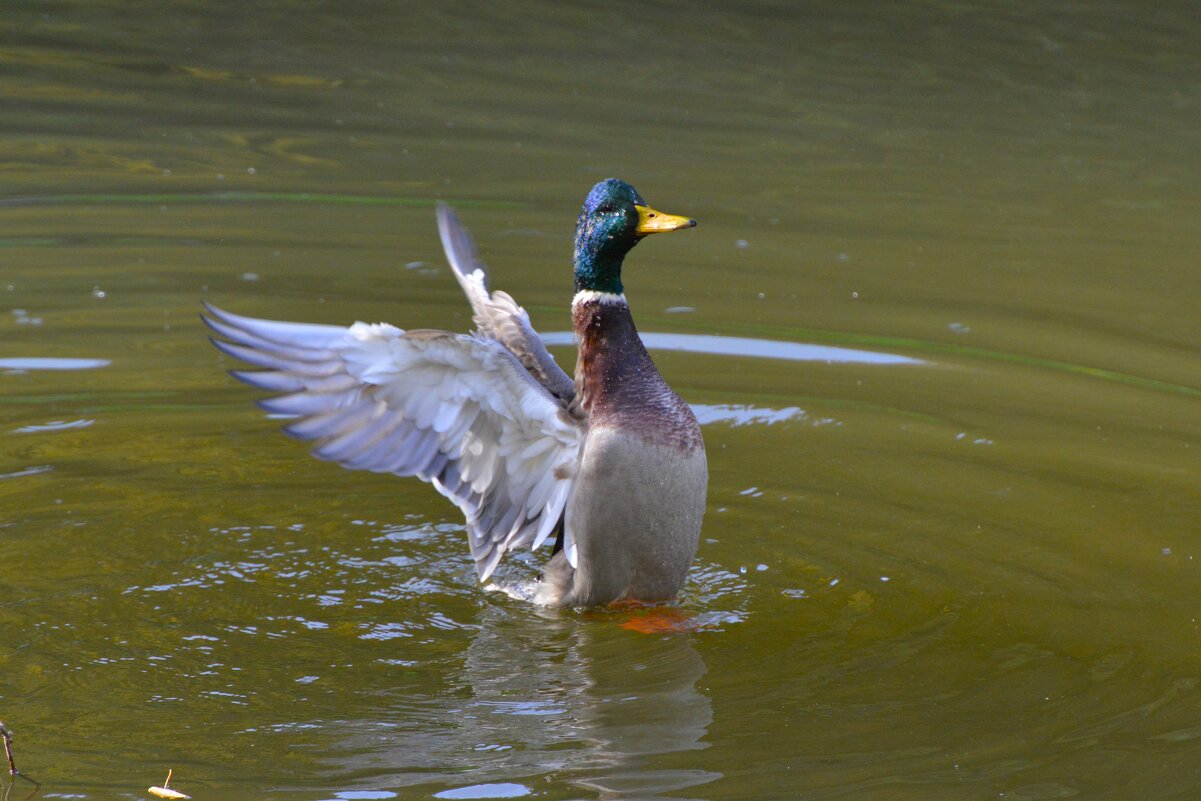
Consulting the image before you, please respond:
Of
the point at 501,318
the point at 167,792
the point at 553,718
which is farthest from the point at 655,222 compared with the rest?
the point at 167,792

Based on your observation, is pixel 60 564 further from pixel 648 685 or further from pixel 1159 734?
pixel 1159 734

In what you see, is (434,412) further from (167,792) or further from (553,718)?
(167,792)

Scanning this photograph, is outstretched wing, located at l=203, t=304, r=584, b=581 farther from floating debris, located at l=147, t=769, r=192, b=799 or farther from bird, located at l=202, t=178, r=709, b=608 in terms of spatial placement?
floating debris, located at l=147, t=769, r=192, b=799

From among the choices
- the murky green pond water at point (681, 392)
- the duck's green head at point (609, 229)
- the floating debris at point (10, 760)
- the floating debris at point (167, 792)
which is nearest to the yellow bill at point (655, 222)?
the duck's green head at point (609, 229)

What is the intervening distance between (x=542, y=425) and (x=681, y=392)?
2051 mm

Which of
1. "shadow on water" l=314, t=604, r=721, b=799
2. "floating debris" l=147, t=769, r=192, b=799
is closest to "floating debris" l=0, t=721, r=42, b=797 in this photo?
"floating debris" l=147, t=769, r=192, b=799

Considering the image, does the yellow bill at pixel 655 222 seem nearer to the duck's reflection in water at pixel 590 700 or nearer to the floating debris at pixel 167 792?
the duck's reflection in water at pixel 590 700

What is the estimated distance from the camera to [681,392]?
7137 mm

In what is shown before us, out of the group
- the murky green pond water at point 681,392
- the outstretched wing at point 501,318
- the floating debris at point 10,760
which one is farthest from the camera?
the outstretched wing at point 501,318

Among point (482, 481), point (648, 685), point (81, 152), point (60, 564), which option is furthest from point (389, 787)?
point (81, 152)

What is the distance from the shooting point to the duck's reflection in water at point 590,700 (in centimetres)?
413

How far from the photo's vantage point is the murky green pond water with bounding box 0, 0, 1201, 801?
14.2 feet

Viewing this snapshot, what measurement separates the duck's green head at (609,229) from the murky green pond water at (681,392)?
3.44 ft

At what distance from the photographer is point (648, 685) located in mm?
4738
